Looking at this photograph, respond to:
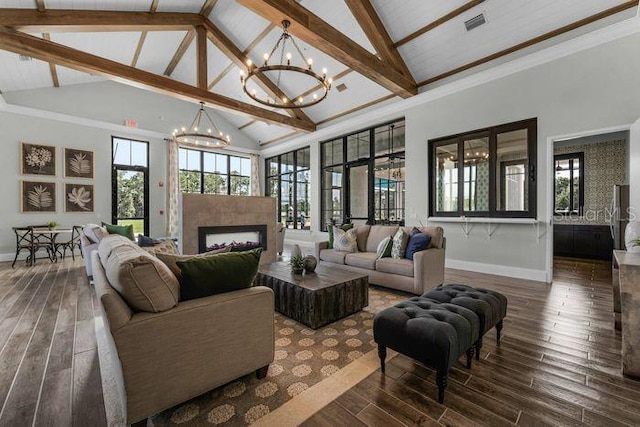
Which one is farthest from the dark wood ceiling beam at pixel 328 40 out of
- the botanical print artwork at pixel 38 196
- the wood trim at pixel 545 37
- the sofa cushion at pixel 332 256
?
the botanical print artwork at pixel 38 196

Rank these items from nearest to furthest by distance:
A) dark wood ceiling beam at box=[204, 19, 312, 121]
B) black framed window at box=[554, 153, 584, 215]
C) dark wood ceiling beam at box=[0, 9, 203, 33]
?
dark wood ceiling beam at box=[0, 9, 203, 33], dark wood ceiling beam at box=[204, 19, 312, 121], black framed window at box=[554, 153, 584, 215]

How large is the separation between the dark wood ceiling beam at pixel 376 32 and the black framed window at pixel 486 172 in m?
1.75

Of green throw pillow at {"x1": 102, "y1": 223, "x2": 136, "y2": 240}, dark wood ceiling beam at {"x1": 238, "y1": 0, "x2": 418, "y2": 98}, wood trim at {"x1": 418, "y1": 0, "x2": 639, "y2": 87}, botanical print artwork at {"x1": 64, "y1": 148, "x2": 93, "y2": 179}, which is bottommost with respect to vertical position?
green throw pillow at {"x1": 102, "y1": 223, "x2": 136, "y2": 240}

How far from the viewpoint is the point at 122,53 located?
632 cm

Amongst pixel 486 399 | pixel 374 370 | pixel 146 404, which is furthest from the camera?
pixel 374 370

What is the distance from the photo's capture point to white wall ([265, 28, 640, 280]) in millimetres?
3836

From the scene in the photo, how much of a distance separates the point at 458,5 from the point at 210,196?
514cm

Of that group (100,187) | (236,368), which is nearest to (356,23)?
(236,368)

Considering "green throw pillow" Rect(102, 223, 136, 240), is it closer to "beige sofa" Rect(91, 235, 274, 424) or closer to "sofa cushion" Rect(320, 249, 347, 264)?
"sofa cushion" Rect(320, 249, 347, 264)

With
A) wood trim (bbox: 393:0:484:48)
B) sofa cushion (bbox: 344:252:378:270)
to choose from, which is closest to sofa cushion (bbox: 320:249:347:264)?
sofa cushion (bbox: 344:252:378:270)

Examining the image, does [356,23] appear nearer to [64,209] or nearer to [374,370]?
[374,370]

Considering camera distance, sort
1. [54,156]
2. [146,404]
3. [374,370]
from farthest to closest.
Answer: [54,156]
[374,370]
[146,404]

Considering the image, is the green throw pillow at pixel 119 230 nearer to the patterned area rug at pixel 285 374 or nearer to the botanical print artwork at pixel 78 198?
the botanical print artwork at pixel 78 198

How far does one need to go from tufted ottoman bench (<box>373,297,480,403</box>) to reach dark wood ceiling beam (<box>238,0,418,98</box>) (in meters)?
3.60
